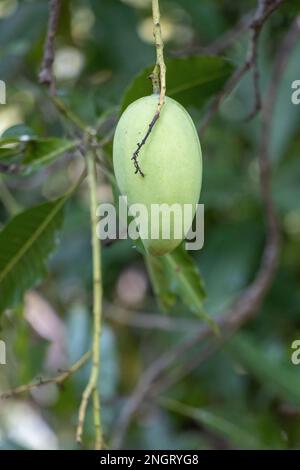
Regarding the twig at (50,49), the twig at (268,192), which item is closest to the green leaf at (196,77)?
the twig at (50,49)

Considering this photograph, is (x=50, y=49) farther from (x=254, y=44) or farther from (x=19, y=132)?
(x=254, y=44)

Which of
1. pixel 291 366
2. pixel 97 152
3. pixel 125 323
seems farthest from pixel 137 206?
pixel 125 323

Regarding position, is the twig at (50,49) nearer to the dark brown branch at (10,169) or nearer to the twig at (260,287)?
the dark brown branch at (10,169)

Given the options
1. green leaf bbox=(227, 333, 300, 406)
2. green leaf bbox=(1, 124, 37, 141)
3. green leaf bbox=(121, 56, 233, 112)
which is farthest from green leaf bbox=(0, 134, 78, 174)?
green leaf bbox=(227, 333, 300, 406)

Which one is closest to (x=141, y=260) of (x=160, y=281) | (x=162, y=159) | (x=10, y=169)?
(x=160, y=281)
